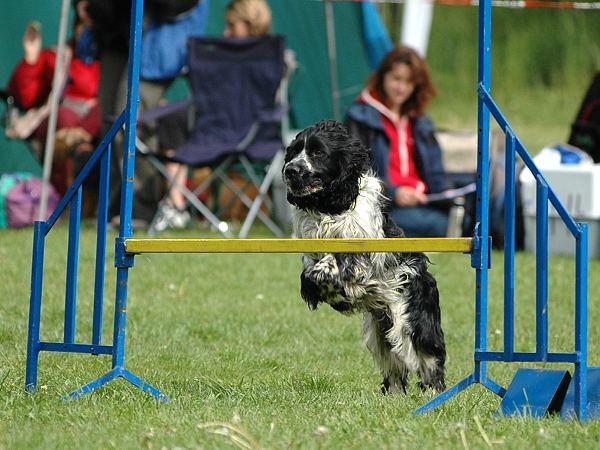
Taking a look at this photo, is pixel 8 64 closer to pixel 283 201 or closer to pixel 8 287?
pixel 283 201

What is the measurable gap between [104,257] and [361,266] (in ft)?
3.32

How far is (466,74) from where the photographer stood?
74.8ft

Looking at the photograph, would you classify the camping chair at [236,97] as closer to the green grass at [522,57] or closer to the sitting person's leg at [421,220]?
the sitting person's leg at [421,220]

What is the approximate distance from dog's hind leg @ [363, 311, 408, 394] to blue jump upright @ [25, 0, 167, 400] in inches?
39.8

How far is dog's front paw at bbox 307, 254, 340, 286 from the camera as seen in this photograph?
15.7 feet

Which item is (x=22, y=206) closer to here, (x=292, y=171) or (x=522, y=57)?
(x=292, y=171)

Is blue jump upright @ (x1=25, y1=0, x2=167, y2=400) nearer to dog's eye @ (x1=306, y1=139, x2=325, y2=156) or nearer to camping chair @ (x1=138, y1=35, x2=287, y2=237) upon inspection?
dog's eye @ (x1=306, y1=139, x2=325, y2=156)

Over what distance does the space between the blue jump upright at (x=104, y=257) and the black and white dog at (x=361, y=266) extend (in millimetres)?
706

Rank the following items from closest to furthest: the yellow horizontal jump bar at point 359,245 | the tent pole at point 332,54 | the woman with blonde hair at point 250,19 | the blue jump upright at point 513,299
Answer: the blue jump upright at point 513,299
the yellow horizontal jump bar at point 359,245
the woman with blonde hair at point 250,19
the tent pole at point 332,54

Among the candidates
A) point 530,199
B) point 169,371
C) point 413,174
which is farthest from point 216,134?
point 169,371

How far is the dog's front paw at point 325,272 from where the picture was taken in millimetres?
4785

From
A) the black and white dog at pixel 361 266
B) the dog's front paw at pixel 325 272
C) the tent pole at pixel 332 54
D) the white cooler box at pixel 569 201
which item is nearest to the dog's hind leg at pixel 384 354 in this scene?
the black and white dog at pixel 361 266

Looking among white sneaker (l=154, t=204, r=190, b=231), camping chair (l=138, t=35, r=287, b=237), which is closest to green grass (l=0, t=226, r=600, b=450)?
white sneaker (l=154, t=204, r=190, b=231)

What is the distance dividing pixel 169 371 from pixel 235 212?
5658 millimetres
